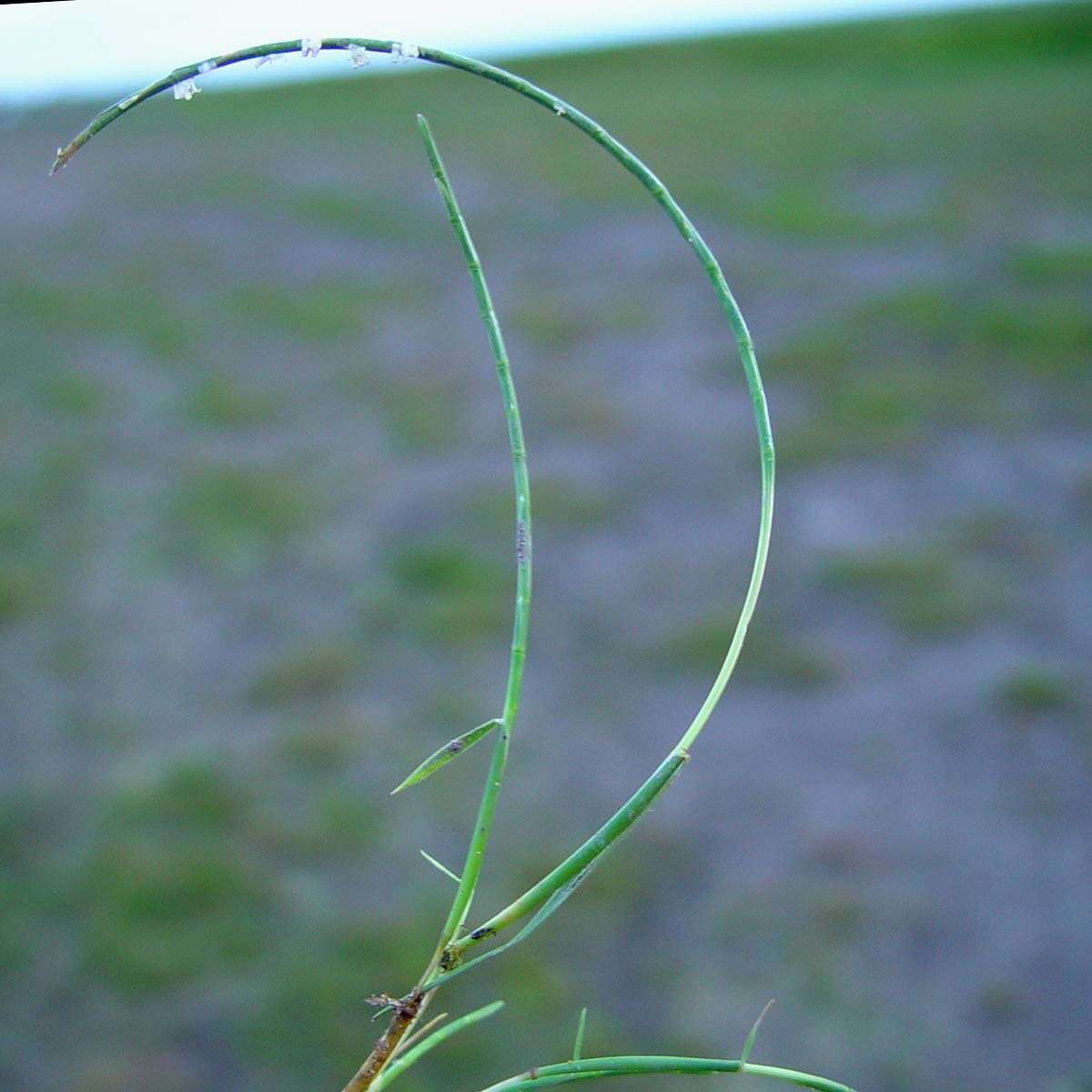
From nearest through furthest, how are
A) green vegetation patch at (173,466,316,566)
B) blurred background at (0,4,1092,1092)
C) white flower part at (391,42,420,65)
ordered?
white flower part at (391,42,420,65)
blurred background at (0,4,1092,1092)
green vegetation patch at (173,466,316,566)

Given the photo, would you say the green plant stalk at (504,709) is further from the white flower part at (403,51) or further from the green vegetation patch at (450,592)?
the green vegetation patch at (450,592)

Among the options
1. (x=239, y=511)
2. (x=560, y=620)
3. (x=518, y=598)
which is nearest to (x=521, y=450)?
(x=518, y=598)

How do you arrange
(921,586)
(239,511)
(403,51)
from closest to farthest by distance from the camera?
(403,51) → (921,586) → (239,511)

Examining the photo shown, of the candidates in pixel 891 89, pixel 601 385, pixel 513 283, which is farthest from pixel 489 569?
pixel 891 89

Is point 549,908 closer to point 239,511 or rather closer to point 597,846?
point 597,846

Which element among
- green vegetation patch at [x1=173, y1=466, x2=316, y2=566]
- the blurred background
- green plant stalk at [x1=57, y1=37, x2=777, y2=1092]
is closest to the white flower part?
green plant stalk at [x1=57, y1=37, x2=777, y2=1092]

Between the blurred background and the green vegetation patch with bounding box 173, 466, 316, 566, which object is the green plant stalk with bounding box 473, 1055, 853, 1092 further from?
the green vegetation patch with bounding box 173, 466, 316, 566
